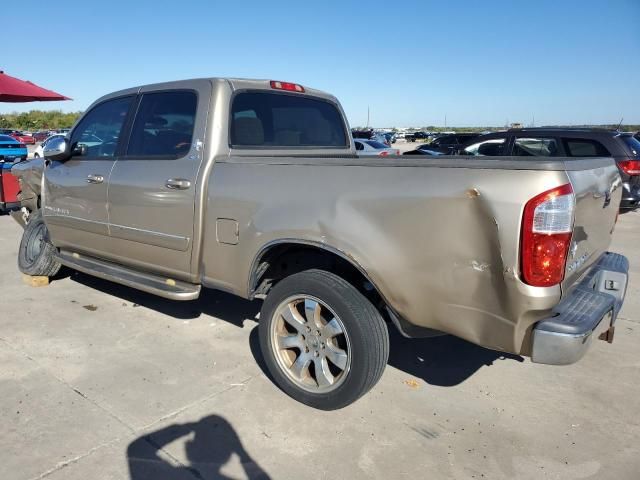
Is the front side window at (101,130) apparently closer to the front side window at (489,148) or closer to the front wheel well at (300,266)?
the front wheel well at (300,266)

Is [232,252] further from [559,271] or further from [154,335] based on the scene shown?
[559,271]

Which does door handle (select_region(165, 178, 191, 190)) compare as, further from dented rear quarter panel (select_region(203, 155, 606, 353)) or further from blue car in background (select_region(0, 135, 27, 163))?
blue car in background (select_region(0, 135, 27, 163))

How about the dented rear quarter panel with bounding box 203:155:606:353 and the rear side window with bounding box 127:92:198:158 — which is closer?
the dented rear quarter panel with bounding box 203:155:606:353

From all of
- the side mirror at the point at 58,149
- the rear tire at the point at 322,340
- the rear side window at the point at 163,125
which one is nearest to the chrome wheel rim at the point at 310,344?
the rear tire at the point at 322,340

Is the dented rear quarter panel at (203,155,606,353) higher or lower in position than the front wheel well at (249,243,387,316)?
higher

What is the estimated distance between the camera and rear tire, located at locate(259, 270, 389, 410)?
2.79 m

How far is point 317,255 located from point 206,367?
1157 mm

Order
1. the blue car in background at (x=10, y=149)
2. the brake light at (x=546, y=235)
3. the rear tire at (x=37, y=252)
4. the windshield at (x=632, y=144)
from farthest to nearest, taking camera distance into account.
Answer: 1. the blue car in background at (x=10, y=149)
2. the windshield at (x=632, y=144)
3. the rear tire at (x=37, y=252)
4. the brake light at (x=546, y=235)

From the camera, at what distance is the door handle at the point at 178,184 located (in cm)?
347

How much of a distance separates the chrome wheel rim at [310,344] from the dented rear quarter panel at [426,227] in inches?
16.1

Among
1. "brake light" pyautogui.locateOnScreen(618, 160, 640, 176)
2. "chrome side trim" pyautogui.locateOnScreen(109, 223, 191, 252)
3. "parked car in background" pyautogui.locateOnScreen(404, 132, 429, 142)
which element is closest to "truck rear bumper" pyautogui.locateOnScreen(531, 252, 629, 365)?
"chrome side trim" pyautogui.locateOnScreen(109, 223, 191, 252)

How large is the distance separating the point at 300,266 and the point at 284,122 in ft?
4.44

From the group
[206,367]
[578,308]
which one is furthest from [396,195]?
[206,367]

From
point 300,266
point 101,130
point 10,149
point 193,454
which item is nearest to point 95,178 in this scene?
point 101,130
